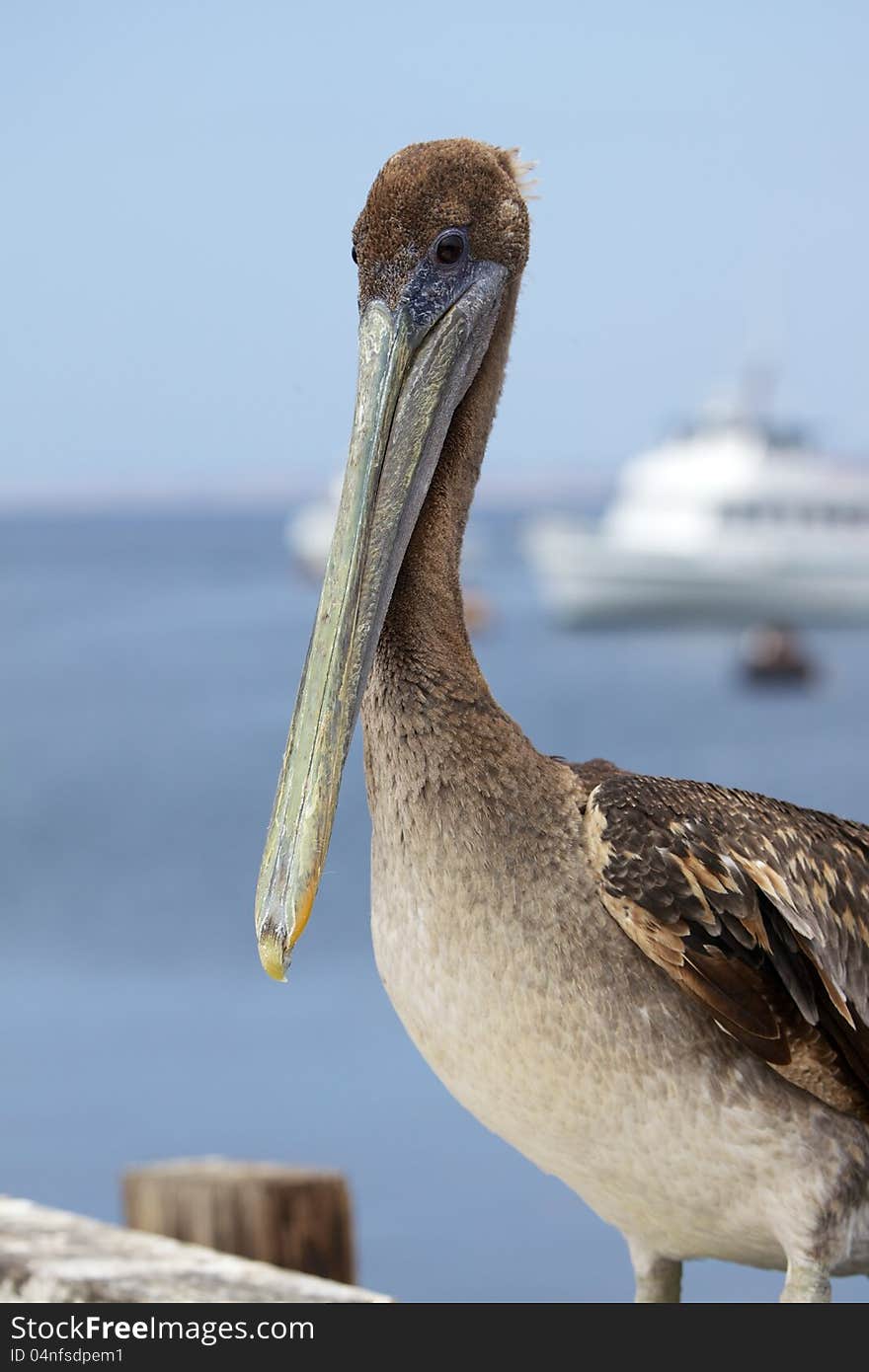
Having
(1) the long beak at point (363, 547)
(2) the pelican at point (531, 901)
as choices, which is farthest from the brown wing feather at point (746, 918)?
(1) the long beak at point (363, 547)

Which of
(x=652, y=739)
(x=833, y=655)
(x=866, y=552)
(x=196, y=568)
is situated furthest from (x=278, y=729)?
(x=196, y=568)

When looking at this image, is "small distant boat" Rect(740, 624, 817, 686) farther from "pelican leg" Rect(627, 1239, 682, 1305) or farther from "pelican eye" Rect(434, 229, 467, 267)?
"pelican eye" Rect(434, 229, 467, 267)

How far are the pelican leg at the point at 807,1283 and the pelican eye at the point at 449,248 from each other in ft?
4.16

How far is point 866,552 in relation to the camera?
20219 millimetres

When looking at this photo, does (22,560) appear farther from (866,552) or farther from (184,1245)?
(184,1245)

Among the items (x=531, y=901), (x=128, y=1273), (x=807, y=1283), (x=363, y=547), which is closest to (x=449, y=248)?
(x=363, y=547)

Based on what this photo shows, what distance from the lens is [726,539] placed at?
2000 cm

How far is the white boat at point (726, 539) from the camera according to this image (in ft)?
66.2

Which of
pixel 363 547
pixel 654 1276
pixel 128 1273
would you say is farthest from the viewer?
pixel 128 1273

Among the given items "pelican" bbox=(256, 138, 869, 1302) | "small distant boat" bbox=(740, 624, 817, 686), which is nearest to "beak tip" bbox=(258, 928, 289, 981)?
"pelican" bbox=(256, 138, 869, 1302)

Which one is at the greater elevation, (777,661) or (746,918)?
(777,661)

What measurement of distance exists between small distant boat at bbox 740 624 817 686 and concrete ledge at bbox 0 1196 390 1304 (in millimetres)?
21911

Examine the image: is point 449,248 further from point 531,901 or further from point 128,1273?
point 128,1273

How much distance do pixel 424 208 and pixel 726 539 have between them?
18229 millimetres
